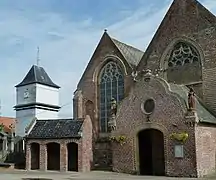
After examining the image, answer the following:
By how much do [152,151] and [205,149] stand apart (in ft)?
18.6

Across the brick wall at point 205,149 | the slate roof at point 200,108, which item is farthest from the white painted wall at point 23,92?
the brick wall at point 205,149

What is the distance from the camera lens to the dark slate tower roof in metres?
43.2

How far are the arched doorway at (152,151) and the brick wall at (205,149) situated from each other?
4.16 meters

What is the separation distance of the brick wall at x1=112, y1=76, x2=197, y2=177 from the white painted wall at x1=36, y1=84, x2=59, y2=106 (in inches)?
680

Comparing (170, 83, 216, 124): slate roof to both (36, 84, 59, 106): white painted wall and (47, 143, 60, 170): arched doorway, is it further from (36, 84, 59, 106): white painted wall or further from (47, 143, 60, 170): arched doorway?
(36, 84, 59, 106): white painted wall

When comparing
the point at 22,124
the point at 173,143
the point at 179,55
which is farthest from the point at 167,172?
the point at 22,124

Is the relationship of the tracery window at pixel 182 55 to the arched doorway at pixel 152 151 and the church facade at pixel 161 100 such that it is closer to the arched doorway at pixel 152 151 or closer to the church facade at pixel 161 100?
the church facade at pixel 161 100

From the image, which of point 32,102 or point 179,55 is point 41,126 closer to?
point 32,102

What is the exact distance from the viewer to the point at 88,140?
30.1 meters

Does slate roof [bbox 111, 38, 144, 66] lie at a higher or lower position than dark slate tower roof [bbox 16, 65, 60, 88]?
higher

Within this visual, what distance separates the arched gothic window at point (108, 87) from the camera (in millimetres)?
35562

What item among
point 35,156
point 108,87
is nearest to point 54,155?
point 35,156

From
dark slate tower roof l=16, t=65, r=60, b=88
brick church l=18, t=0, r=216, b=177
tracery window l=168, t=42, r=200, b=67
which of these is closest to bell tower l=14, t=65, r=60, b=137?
dark slate tower roof l=16, t=65, r=60, b=88

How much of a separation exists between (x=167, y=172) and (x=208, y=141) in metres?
3.39
